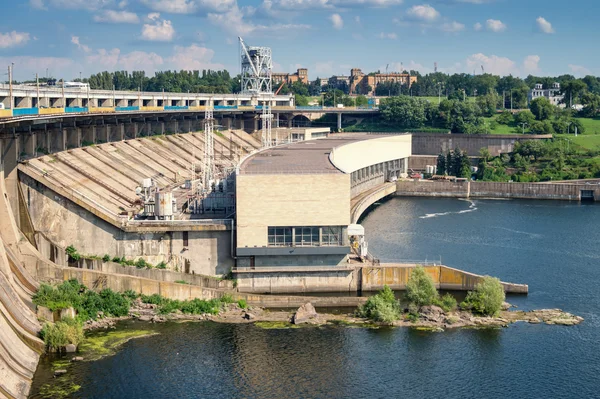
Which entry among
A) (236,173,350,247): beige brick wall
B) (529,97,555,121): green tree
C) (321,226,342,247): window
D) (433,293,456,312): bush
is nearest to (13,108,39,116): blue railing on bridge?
(236,173,350,247): beige brick wall

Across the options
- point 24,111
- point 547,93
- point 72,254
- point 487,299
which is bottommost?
point 487,299

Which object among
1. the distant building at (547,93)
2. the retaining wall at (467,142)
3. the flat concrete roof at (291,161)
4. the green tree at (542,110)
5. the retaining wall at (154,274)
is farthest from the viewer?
the distant building at (547,93)

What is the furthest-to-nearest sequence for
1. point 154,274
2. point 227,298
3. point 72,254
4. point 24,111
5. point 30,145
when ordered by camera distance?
point 24,111 < point 30,145 < point 72,254 < point 154,274 < point 227,298

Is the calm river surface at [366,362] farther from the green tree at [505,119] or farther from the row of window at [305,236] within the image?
the green tree at [505,119]

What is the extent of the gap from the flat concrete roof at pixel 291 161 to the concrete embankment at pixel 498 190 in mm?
15339

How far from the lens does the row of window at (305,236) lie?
43188 millimetres

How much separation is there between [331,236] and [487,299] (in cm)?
904

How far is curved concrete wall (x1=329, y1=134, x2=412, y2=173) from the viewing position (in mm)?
67688

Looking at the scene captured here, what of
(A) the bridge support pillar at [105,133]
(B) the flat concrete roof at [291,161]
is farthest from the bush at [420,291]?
(A) the bridge support pillar at [105,133]

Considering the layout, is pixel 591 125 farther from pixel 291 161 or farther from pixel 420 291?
pixel 420 291

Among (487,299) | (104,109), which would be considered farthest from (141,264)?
(104,109)

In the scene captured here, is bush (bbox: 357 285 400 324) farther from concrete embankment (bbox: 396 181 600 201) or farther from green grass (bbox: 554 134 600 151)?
green grass (bbox: 554 134 600 151)

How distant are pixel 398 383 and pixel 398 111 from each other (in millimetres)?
82540

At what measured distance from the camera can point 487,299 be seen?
39312 mm
